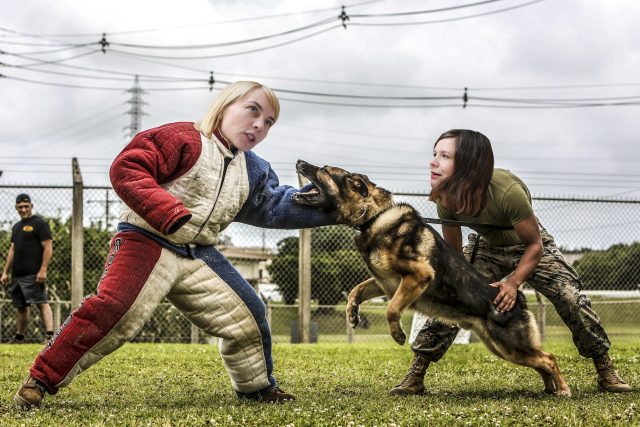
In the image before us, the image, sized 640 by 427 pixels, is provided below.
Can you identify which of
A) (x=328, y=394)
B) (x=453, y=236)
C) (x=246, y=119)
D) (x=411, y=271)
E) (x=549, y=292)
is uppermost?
(x=246, y=119)

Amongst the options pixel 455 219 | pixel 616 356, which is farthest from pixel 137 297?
pixel 616 356

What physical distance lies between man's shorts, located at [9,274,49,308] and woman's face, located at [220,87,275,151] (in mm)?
6732

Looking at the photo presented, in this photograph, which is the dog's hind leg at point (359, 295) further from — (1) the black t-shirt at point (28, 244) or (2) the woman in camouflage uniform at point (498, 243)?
(1) the black t-shirt at point (28, 244)

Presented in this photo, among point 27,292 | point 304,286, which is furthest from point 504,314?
point 27,292

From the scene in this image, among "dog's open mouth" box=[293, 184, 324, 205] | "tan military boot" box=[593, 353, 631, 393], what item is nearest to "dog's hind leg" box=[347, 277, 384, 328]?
"dog's open mouth" box=[293, 184, 324, 205]

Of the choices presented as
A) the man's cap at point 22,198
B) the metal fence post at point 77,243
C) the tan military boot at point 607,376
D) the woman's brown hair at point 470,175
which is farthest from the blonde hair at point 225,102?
the man's cap at point 22,198

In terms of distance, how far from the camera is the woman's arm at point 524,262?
472 cm

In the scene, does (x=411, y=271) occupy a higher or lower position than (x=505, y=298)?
higher

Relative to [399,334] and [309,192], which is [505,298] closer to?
[399,334]

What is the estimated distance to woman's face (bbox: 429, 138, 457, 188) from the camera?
4801 millimetres

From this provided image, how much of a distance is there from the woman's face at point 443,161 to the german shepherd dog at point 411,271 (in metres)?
0.26

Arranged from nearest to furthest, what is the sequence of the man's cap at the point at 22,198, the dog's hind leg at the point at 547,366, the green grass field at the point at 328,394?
the green grass field at the point at 328,394, the dog's hind leg at the point at 547,366, the man's cap at the point at 22,198

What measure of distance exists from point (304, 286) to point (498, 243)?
5391 millimetres

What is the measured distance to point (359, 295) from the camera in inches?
191
